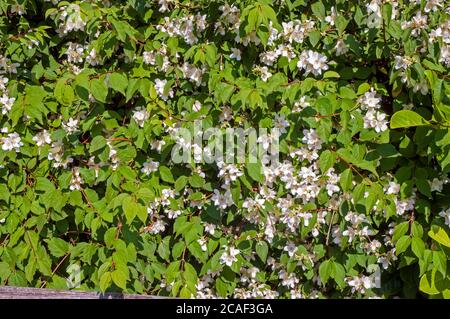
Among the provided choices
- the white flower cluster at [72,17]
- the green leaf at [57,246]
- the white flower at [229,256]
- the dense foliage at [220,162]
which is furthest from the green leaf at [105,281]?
the white flower cluster at [72,17]

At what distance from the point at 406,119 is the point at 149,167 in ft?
3.63

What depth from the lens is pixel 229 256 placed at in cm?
244

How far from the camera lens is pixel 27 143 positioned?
2.51m

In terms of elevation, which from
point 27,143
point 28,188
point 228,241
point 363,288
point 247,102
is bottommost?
point 363,288

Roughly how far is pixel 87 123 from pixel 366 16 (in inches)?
50.4

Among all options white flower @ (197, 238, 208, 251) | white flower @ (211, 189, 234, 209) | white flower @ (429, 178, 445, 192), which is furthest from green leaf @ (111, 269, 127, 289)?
white flower @ (429, 178, 445, 192)

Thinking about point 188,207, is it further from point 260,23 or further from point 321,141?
point 260,23

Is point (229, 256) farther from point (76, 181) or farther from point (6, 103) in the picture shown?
point (6, 103)

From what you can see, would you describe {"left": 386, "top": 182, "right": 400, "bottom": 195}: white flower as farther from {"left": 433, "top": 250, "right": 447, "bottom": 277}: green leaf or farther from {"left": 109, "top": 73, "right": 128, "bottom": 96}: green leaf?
{"left": 109, "top": 73, "right": 128, "bottom": 96}: green leaf

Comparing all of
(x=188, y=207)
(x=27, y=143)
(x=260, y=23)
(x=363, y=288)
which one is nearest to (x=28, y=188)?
(x=27, y=143)

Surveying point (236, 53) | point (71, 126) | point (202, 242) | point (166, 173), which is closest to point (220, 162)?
point (166, 173)

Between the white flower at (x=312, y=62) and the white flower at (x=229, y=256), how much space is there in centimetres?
84

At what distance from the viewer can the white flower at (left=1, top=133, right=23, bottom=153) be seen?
2445mm

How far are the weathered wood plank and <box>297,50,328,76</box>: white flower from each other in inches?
46.8
